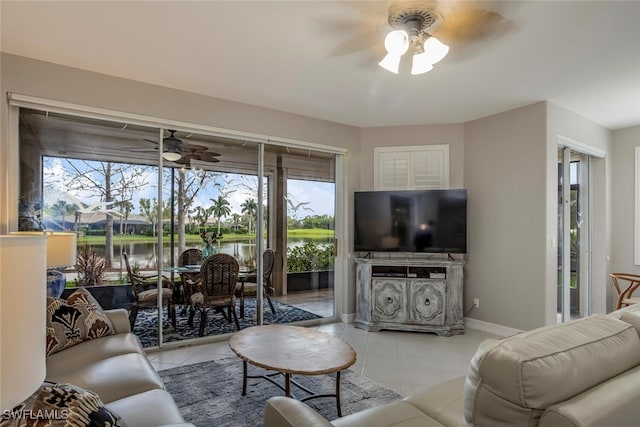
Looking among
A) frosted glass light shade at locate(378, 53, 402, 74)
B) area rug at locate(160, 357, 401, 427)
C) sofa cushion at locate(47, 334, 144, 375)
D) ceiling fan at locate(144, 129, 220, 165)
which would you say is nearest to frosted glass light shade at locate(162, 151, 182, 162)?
ceiling fan at locate(144, 129, 220, 165)

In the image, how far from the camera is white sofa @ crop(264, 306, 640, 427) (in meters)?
0.98

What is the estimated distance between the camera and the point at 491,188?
449 centimetres

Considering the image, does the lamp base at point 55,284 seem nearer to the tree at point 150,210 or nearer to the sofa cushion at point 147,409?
the tree at point 150,210

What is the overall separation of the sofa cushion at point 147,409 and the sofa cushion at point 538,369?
1237mm

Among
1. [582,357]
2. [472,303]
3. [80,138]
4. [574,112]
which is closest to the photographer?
[582,357]

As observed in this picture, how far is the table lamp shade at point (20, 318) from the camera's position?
2.13 ft

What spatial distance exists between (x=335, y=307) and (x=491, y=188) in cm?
258

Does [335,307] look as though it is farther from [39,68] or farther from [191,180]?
[39,68]

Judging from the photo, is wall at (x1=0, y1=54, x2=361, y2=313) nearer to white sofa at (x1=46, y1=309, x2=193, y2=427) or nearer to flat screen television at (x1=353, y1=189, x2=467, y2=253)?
flat screen television at (x1=353, y1=189, x2=467, y2=253)

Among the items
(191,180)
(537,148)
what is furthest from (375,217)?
(191,180)

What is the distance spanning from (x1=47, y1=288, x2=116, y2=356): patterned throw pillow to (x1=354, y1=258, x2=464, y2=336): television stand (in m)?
2.90

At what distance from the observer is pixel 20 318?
0.69m

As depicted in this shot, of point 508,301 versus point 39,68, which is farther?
point 508,301

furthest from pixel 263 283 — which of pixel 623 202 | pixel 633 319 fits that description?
pixel 623 202
